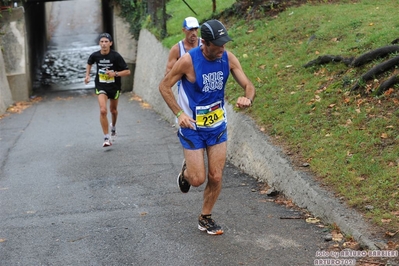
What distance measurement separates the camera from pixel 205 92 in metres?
6.27

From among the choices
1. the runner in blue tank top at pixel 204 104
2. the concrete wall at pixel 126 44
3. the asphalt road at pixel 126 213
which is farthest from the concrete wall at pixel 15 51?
the runner in blue tank top at pixel 204 104

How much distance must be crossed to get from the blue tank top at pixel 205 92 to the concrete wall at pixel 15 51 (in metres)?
16.0

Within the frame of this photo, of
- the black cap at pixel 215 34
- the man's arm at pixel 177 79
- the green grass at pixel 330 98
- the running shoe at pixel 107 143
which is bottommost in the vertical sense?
the running shoe at pixel 107 143

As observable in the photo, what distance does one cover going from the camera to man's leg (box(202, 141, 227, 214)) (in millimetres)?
6406

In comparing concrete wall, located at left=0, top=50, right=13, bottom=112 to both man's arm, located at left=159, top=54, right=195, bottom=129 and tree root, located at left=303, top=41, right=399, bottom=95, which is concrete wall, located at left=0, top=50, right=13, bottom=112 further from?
man's arm, located at left=159, top=54, right=195, bottom=129

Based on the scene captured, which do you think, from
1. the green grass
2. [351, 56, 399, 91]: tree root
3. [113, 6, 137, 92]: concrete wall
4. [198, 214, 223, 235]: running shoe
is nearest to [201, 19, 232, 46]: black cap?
[198, 214, 223, 235]: running shoe

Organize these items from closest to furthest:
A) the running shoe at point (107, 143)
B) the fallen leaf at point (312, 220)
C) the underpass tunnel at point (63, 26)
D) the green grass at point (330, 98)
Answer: the fallen leaf at point (312, 220) < the green grass at point (330, 98) < the running shoe at point (107, 143) < the underpass tunnel at point (63, 26)

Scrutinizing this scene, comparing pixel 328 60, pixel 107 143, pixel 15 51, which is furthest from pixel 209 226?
pixel 15 51

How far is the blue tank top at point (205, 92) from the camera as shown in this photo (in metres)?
6.19

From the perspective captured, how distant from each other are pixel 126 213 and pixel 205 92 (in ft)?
6.59

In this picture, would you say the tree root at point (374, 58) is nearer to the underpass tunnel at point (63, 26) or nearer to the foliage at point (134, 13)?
the foliage at point (134, 13)

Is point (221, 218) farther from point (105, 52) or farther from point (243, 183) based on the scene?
point (105, 52)

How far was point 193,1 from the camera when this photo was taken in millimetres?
22562

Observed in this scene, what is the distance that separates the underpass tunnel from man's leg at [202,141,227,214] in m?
19.2
